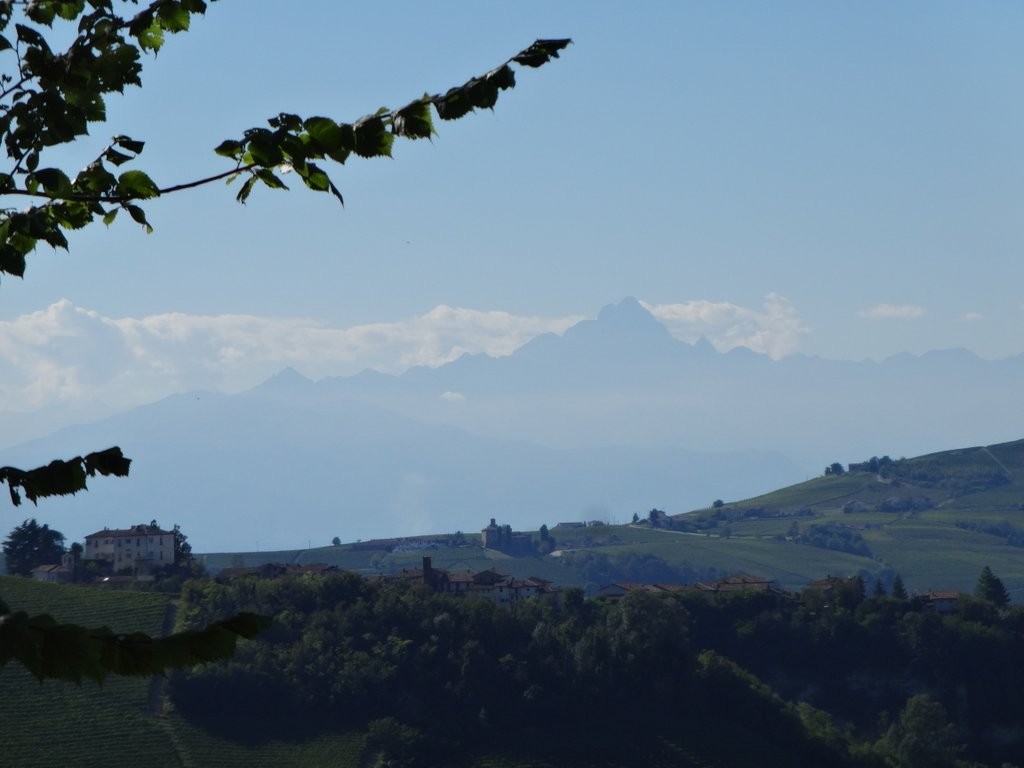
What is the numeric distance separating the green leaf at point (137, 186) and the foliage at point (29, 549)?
415ft

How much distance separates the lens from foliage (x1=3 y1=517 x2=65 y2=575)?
131125 mm

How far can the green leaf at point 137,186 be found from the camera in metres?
9.07

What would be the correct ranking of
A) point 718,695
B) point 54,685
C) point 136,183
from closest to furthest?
point 136,183, point 54,685, point 718,695

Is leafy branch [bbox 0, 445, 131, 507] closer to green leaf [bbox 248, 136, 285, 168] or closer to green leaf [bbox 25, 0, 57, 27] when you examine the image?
green leaf [bbox 248, 136, 285, 168]

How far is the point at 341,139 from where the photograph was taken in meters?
7.96

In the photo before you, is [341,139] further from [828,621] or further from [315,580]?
[828,621]

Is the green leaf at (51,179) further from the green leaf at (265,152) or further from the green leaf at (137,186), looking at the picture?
the green leaf at (265,152)

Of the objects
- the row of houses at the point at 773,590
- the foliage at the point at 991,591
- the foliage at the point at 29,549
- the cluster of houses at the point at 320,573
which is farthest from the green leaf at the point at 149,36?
the foliage at the point at 991,591

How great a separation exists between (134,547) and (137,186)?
133 metres

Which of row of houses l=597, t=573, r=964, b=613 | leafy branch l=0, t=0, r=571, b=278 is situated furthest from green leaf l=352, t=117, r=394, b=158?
row of houses l=597, t=573, r=964, b=613

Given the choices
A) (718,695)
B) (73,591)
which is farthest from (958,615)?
(73,591)

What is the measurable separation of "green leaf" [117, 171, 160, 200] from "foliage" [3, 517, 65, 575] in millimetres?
126529

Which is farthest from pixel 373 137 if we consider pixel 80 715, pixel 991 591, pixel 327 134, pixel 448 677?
pixel 991 591

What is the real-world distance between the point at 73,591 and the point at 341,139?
106729mm
